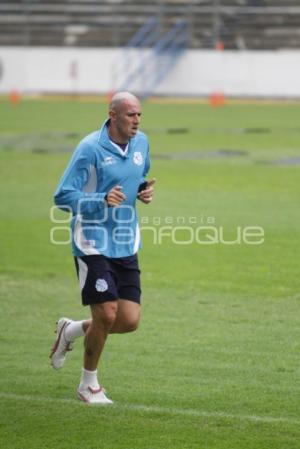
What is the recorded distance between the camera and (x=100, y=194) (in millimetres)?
8969

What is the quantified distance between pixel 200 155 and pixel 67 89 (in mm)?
24462

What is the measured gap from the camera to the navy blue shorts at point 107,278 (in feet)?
29.5

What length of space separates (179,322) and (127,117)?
3.55 metres

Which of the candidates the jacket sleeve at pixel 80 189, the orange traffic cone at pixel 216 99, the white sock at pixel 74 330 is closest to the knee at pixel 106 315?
the white sock at pixel 74 330

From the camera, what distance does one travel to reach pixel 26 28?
5478 centimetres

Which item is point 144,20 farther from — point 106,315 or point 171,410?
point 171,410

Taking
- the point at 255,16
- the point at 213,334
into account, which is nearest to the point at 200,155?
the point at 213,334

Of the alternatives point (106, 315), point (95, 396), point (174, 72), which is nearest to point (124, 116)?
point (106, 315)

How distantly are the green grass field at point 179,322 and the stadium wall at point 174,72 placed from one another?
20.9 meters

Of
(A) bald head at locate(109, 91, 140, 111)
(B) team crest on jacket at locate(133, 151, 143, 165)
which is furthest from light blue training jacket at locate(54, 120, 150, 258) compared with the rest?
(A) bald head at locate(109, 91, 140, 111)

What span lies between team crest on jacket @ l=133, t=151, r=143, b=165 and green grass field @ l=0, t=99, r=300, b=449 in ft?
5.56

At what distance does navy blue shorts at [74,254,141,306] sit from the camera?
8.98 meters

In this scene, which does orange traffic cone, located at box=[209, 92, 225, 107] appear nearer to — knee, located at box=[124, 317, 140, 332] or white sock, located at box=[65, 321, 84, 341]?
white sock, located at box=[65, 321, 84, 341]

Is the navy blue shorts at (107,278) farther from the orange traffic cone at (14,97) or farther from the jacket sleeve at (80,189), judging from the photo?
the orange traffic cone at (14,97)
